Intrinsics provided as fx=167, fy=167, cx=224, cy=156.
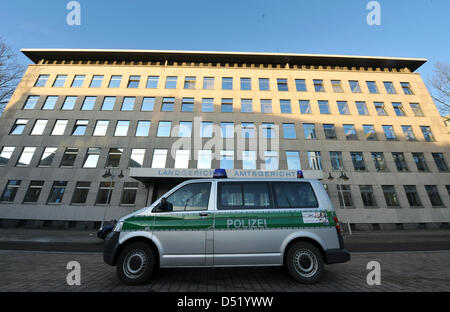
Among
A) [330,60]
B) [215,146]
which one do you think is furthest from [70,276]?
[330,60]

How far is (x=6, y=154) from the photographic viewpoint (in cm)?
1841

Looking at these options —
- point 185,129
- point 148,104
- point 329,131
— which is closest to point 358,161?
point 329,131

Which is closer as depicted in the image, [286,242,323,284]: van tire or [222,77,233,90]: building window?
[286,242,323,284]: van tire

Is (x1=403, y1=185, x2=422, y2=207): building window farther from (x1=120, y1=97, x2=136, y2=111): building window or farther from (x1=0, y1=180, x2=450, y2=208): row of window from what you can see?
(x1=120, y1=97, x2=136, y2=111): building window

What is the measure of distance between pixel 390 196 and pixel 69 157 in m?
35.0

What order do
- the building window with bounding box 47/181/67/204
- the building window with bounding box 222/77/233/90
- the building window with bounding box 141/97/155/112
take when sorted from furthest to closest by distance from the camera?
the building window with bounding box 222/77/233/90
the building window with bounding box 141/97/155/112
the building window with bounding box 47/181/67/204

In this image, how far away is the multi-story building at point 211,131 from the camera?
669 inches

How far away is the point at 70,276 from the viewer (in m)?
4.16

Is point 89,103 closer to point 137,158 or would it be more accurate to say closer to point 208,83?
point 137,158

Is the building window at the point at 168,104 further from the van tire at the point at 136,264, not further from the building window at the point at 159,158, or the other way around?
the van tire at the point at 136,264

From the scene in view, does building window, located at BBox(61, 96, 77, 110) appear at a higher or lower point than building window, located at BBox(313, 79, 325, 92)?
lower

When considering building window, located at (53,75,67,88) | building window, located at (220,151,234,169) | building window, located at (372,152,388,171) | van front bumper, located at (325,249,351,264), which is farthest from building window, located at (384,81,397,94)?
building window, located at (53,75,67,88)

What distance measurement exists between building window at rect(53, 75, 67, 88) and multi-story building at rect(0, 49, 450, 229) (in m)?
0.24

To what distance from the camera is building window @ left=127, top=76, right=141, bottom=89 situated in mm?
22116
